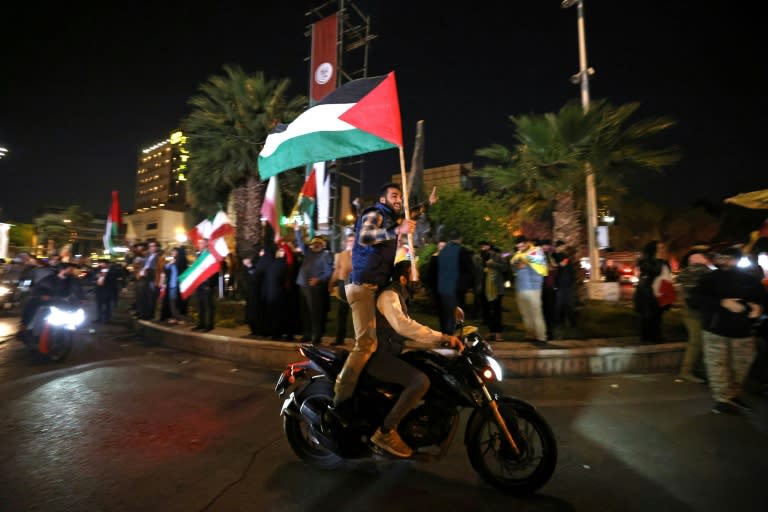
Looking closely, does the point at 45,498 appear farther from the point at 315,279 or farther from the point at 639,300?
the point at 639,300

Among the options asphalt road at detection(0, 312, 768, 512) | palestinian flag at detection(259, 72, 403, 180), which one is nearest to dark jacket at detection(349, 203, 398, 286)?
asphalt road at detection(0, 312, 768, 512)

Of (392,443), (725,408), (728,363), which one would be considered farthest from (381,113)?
(725,408)

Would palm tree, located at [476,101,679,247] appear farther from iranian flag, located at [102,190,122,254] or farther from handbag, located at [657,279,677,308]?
iranian flag, located at [102,190,122,254]

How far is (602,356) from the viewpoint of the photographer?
6.15 m

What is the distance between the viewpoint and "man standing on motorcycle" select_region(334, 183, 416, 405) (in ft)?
10.4

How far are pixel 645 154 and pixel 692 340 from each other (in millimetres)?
7923

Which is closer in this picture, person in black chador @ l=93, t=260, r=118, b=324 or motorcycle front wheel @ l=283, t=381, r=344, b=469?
motorcycle front wheel @ l=283, t=381, r=344, b=469

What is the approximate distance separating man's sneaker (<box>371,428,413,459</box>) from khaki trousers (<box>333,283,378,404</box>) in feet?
1.17

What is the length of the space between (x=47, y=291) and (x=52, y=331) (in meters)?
0.80

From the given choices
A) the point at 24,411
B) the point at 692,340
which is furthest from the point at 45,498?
the point at 692,340

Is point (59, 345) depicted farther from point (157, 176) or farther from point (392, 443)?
point (157, 176)

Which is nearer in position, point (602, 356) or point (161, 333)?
point (602, 356)

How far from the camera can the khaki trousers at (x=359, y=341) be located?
319cm

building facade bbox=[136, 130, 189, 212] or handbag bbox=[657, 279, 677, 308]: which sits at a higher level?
building facade bbox=[136, 130, 189, 212]
